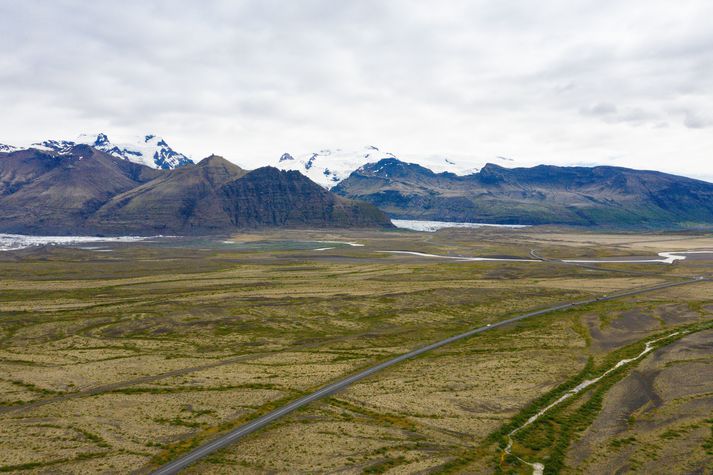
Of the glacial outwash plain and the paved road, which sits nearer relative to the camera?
the paved road

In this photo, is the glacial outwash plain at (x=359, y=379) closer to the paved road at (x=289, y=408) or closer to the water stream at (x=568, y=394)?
the water stream at (x=568, y=394)

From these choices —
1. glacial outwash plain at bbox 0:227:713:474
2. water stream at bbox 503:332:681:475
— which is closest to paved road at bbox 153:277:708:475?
glacial outwash plain at bbox 0:227:713:474

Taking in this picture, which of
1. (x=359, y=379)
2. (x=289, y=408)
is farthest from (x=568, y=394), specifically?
(x=289, y=408)

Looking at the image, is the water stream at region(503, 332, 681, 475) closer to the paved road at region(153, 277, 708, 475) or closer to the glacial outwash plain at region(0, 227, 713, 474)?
the glacial outwash plain at region(0, 227, 713, 474)

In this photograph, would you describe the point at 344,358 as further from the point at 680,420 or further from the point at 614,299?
the point at 614,299

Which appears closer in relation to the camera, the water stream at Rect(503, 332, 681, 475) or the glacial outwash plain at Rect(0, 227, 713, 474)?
the water stream at Rect(503, 332, 681, 475)

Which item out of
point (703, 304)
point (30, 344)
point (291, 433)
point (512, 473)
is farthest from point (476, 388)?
point (703, 304)

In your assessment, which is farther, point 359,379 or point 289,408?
point 359,379

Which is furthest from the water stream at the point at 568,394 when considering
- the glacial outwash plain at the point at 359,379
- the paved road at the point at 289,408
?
the paved road at the point at 289,408

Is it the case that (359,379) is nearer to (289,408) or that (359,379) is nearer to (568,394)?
(289,408)
